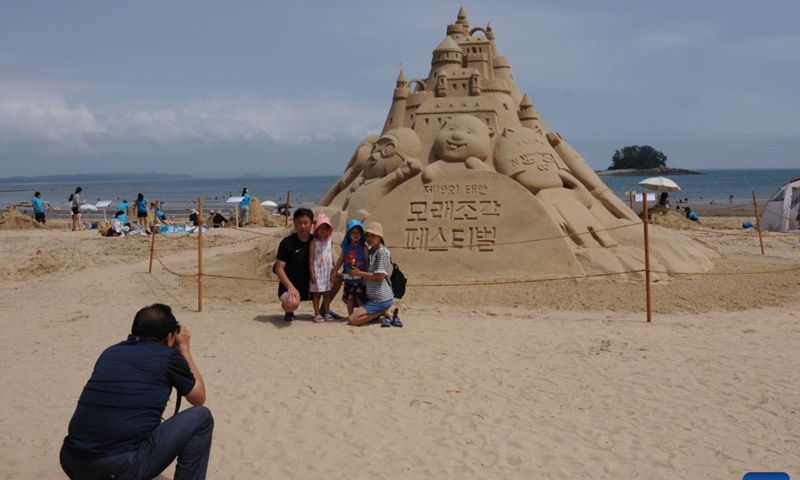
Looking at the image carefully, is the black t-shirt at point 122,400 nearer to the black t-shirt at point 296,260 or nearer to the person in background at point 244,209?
the black t-shirt at point 296,260

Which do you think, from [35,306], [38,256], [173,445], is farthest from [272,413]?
[38,256]

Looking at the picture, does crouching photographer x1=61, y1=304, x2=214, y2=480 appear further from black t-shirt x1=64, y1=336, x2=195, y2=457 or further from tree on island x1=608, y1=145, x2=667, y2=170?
tree on island x1=608, y1=145, x2=667, y2=170

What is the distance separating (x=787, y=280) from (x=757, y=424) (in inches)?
227

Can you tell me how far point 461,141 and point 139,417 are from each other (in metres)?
6.95

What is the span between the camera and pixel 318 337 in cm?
599

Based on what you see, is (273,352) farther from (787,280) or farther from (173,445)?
(787,280)

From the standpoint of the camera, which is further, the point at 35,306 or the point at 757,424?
the point at 35,306

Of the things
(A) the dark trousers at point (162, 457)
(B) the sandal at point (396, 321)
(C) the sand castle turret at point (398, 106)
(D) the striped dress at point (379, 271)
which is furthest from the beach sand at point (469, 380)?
(C) the sand castle turret at point (398, 106)

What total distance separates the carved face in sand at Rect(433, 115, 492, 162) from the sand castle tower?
1 cm

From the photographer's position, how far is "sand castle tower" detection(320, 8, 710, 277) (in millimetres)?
8594

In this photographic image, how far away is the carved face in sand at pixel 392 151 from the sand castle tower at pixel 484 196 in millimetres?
14

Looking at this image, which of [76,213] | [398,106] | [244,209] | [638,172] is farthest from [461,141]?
[638,172]

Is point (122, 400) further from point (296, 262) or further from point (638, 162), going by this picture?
point (638, 162)

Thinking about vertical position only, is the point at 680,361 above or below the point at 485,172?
below
